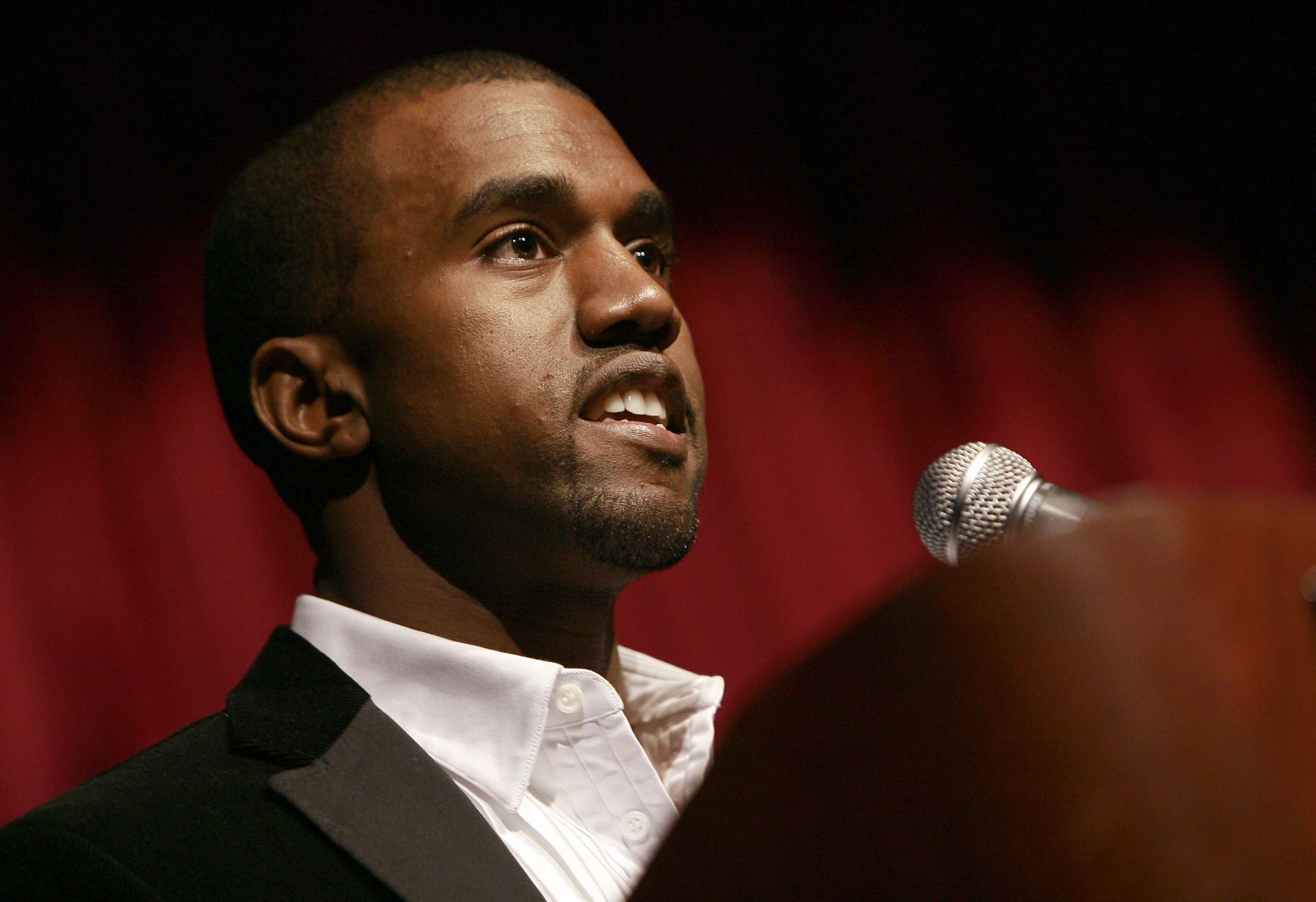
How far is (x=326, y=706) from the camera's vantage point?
1038 millimetres

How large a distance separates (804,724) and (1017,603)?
9cm

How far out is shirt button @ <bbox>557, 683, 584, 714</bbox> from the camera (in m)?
1.10

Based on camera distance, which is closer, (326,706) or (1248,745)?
(1248,745)

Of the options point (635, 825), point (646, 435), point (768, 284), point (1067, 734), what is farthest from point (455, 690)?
point (768, 284)

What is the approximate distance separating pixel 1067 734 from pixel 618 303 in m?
0.86

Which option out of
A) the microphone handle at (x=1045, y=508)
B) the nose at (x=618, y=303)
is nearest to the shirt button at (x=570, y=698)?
the nose at (x=618, y=303)

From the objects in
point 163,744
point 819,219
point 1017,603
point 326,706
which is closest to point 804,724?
point 1017,603

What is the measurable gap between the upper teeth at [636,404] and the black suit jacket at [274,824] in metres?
0.38

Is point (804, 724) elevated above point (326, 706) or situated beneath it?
elevated above

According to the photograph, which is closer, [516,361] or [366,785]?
[366,785]

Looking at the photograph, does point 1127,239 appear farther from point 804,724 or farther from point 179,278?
point 804,724

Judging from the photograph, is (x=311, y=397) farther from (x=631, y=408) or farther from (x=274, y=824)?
(x=274, y=824)

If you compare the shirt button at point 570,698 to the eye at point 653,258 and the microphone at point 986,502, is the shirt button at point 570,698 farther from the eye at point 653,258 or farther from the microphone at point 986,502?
the eye at point 653,258

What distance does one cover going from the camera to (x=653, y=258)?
1392 mm
